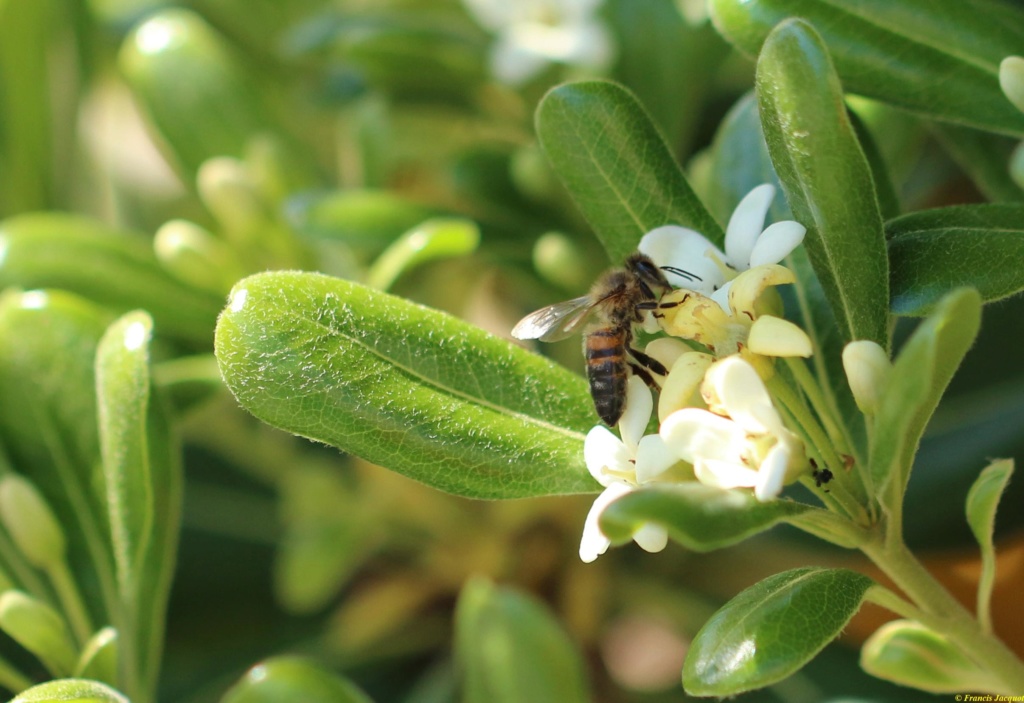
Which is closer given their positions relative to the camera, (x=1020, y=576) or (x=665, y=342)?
(x=665, y=342)

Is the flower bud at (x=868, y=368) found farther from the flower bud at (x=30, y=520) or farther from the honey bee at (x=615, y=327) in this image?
the flower bud at (x=30, y=520)

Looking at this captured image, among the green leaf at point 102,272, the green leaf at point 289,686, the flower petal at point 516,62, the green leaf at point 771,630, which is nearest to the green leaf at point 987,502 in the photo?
the green leaf at point 771,630

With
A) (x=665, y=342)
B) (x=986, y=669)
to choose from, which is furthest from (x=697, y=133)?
(x=986, y=669)

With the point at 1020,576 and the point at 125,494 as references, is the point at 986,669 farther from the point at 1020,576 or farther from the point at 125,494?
the point at 125,494

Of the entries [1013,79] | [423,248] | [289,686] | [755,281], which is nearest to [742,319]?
[755,281]

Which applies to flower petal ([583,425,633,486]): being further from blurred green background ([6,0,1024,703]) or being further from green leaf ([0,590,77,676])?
green leaf ([0,590,77,676])

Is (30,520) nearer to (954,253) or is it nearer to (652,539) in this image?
(652,539)

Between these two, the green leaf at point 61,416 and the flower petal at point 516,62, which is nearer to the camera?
the green leaf at point 61,416

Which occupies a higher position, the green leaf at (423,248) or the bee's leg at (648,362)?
the green leaf at (423,248)
